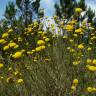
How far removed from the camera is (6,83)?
507 centimetres

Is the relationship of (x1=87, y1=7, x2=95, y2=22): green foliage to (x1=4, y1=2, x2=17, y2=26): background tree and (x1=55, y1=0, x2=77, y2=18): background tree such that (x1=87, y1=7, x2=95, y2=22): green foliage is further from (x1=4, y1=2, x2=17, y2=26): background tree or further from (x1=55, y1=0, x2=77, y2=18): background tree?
(x1=4, y1=2, x2=17, y2=26): background tree

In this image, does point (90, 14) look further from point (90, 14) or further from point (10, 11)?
point (10, 11)

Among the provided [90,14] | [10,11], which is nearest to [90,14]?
[90,14]

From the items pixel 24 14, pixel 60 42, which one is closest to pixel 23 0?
pixel 24 14

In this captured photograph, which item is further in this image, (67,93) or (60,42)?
(60,42)

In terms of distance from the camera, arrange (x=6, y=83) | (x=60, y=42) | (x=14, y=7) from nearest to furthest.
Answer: (x=6, y=83) < (x=60, y=42) < (x=14, y=7)

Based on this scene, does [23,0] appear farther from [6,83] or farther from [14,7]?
[6,83]

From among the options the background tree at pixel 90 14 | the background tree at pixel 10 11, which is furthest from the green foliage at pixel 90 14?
the background tree at pixel 10 11

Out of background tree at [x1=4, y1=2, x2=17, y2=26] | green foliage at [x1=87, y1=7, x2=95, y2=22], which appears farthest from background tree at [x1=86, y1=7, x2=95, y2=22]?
background tree at [x1=4, y1=2, x2=17, y2=26]

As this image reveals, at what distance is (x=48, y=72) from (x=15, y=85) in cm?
41

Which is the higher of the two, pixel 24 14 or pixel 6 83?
pixel 6 83

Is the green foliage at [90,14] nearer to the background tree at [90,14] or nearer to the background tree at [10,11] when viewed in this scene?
the background tree at [90,14]

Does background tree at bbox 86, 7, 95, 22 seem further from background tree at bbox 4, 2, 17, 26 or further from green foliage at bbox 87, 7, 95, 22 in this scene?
background tree at bbox 4, 2, 17, 26

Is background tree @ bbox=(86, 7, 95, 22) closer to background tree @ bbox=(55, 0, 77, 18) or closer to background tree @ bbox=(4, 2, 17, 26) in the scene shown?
background tree @ bbox=(55, 0, 77, 18)
